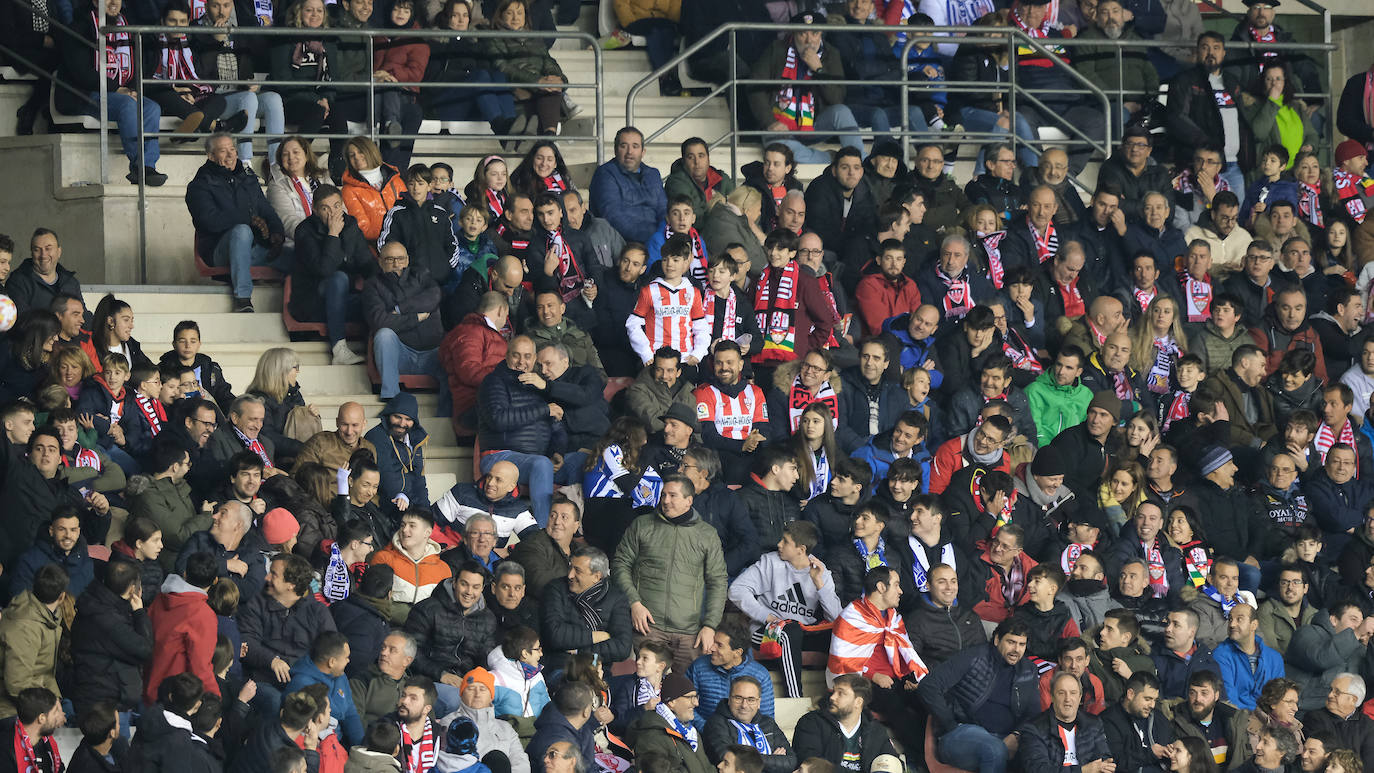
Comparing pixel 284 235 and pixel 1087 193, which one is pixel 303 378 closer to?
pixel 284 235

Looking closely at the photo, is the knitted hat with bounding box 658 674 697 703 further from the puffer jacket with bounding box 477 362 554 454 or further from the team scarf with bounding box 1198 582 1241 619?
the team scarf with bounding box 1198 582 1241 619

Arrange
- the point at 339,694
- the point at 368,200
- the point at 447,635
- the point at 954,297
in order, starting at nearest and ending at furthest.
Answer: the point at 339,694 < the point at 447,635 < the point at 368,200 < the point at 954,297

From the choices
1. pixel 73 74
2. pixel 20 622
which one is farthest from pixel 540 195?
pixel 20 622

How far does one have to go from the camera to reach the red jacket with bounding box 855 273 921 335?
634 inches

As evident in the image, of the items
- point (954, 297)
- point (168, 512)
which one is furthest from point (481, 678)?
point (954, 297)

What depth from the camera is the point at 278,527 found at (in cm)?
1271

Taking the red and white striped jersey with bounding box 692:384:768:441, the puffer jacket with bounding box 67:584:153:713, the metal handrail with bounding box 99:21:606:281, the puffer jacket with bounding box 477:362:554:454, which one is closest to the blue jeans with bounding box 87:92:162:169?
the metal handrail with bounding box 99:21:606:281

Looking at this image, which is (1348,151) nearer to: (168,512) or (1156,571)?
(1156,571)

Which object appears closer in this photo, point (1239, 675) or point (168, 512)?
point (168, 512)

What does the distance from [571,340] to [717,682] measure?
2545 mm

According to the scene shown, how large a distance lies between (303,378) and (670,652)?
10.4 feet

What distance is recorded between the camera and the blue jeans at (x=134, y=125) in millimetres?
16422

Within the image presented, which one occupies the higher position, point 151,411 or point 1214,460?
point 151,411

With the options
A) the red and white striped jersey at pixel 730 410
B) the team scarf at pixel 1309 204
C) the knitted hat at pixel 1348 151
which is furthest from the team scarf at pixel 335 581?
the knitted hat at pixel 1348 151
